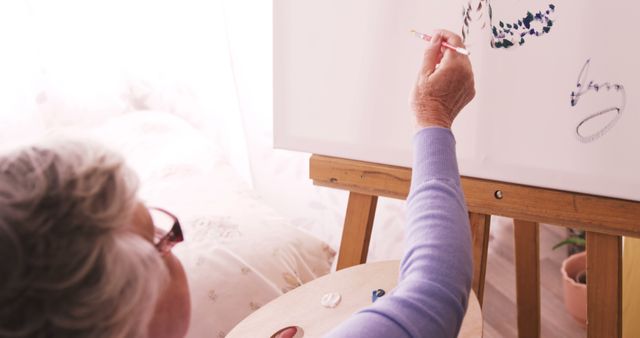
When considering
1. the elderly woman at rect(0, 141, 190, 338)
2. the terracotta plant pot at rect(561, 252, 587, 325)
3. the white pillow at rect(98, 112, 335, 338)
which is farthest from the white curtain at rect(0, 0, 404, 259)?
the elderly woman at rect(0, 141, 190, 338)

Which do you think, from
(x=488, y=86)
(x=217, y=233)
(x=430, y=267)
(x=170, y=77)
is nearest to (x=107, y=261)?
(x=430, y=267)

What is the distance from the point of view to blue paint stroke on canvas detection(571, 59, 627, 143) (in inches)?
37.9

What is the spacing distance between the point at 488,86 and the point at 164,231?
66 cm

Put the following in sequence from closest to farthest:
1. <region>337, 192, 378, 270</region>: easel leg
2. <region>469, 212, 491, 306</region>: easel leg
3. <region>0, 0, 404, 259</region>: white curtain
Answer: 1. <region>469, 212, 491, 306</region>: easel leg
2. <region>337, 192, 378, 270</region>: easel leg
3. <region>0, 0, 404, 259</region>: white curtain

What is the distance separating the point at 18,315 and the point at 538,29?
868 mm

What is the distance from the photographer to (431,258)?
0.72 metres

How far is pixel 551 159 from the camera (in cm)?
104

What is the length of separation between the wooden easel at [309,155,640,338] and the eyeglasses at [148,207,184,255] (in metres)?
0.59

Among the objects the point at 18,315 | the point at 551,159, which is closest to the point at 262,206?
the point at 551,159

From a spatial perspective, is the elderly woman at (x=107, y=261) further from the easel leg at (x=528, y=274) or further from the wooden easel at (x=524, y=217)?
the easel leg at (x=528, y=274)

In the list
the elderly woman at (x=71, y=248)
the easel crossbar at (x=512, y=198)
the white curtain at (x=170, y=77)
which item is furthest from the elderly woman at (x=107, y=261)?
the white curtain at (x=170, y=77)

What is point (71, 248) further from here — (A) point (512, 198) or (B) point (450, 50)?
(A) point (512, 198)

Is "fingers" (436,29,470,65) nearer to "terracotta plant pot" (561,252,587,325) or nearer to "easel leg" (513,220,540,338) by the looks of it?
"easel leg" (513,220,540,338)

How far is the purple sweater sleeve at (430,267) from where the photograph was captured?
684 mm
